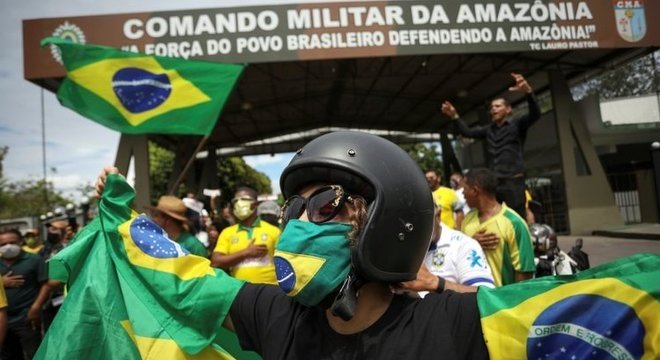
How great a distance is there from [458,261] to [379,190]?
1.77 m

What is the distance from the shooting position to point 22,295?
18.5 feet

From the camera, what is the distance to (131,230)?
83.2 inches

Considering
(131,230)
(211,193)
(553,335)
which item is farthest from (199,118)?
(211,193)

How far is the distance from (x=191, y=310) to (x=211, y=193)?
9887 millimetres

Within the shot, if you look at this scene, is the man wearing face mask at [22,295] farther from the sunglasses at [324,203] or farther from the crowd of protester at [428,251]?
the sunglasses at [324,203]

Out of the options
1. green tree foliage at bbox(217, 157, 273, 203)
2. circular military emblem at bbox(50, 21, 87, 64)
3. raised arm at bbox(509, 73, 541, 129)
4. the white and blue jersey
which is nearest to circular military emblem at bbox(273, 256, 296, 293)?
the white and blue jersey

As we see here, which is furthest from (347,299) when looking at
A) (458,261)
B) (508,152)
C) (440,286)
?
(508,152)

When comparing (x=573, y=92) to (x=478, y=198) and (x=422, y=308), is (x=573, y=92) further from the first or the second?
A: (x=422, y=308)

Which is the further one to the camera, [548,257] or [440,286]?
[548,257]

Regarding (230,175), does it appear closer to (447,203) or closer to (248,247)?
(447,203)

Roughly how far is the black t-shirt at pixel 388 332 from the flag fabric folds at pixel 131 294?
259 mm

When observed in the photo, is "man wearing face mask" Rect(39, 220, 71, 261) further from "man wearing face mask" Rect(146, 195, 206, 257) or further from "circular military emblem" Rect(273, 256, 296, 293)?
"circular military emblem" Rect(273, 256, 296, 293)

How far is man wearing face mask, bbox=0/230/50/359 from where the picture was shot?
5496mm

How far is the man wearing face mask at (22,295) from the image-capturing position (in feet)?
18.0
